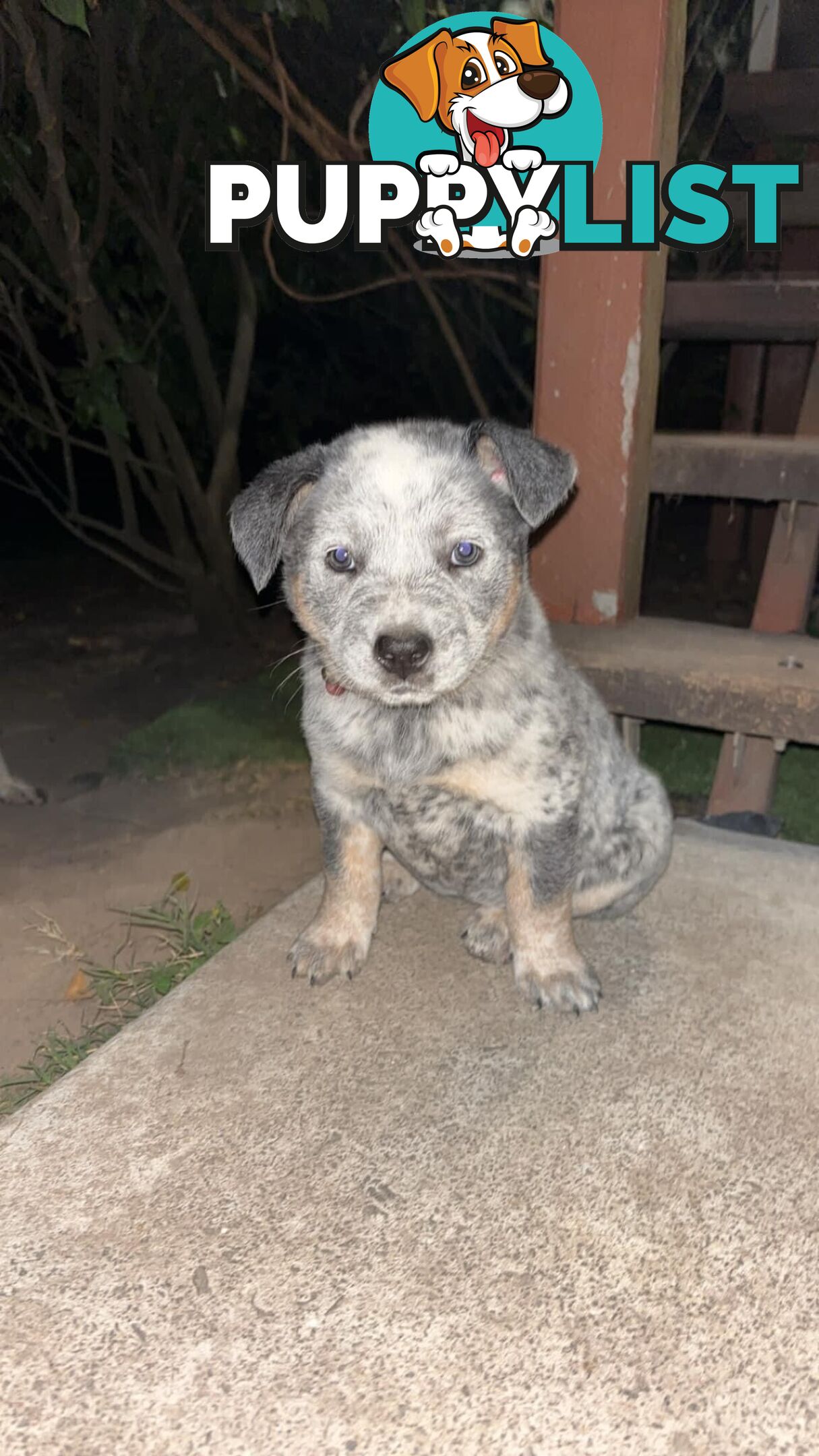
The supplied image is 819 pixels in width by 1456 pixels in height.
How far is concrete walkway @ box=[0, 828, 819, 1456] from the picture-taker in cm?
175

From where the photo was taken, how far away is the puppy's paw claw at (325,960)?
2.89 m

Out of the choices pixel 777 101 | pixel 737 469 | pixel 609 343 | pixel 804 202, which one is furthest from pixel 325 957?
pixel 777 101

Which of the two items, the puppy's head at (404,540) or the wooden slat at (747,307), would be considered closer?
the puppy's head at (404,540)

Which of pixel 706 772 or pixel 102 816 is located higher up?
pixel 706 772

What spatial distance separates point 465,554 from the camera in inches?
99.4

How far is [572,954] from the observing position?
2.85 metres

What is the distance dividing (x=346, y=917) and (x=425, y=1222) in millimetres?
985

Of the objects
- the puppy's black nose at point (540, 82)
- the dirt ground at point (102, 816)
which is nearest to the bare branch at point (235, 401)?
the dirt ground at point (102, 816)

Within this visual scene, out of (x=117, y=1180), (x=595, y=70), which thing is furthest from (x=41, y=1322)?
(x=595, y=70)

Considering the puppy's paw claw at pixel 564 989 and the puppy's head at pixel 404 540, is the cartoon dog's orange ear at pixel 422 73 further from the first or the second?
the puppy's paw claw at pixel 564 989

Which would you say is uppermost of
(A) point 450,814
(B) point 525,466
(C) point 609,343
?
(C) point 609,343

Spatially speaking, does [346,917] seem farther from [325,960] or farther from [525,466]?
[525,466]

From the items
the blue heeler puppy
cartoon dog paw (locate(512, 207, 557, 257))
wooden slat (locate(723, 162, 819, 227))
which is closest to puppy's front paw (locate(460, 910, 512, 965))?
the blue heeler puppy

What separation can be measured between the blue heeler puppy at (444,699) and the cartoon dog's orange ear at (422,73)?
6.56ft
